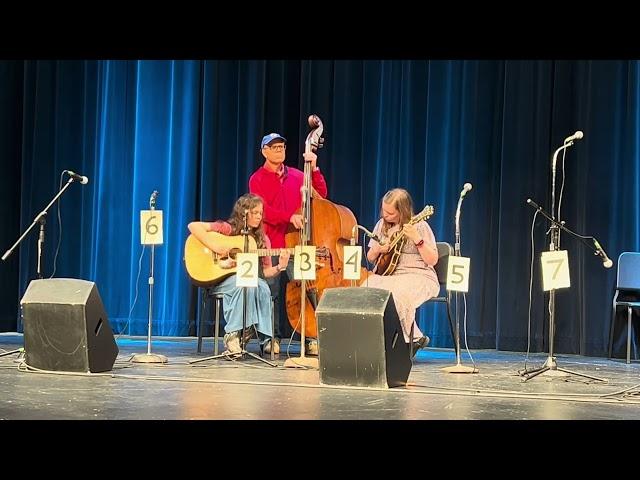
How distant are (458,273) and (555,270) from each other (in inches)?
22.5

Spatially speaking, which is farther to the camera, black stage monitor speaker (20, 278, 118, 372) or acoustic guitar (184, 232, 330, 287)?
acoustic guitar (184, 232, 330, 287)

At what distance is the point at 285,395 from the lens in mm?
4637

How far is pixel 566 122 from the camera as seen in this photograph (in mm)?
7504

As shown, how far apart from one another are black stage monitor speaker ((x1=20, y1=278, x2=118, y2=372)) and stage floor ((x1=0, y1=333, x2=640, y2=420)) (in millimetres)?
91

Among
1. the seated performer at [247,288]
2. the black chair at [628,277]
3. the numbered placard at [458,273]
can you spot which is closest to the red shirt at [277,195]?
the seated performer at [247,288]

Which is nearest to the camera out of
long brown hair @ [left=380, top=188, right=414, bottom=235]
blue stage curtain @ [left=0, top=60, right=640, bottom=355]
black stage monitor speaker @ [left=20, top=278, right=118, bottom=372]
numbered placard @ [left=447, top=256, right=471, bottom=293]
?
black stage monitor speaker @ [left=20, top=278, right=118, bottom=372]

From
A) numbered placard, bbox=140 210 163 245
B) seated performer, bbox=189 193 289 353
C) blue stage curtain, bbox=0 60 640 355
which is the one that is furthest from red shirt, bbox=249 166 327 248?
numbered placard, bbox=140 210 163 245

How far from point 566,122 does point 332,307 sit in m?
3.55

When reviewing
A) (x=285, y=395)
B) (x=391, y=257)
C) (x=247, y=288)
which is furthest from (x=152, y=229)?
(x=285, y=395)

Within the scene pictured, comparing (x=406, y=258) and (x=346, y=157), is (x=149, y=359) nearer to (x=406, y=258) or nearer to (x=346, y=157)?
(x=406, y=258)

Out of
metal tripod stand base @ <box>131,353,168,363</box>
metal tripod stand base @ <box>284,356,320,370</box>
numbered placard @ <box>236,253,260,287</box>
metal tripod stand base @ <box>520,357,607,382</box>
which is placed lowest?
metal tripod stand base @ <box>131,353,168,363</box>

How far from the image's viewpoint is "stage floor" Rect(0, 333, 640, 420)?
406cm

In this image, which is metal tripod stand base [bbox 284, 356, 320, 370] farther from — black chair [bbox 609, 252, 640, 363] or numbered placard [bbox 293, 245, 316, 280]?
black chair [bbox 609, 252, 640, 363]
